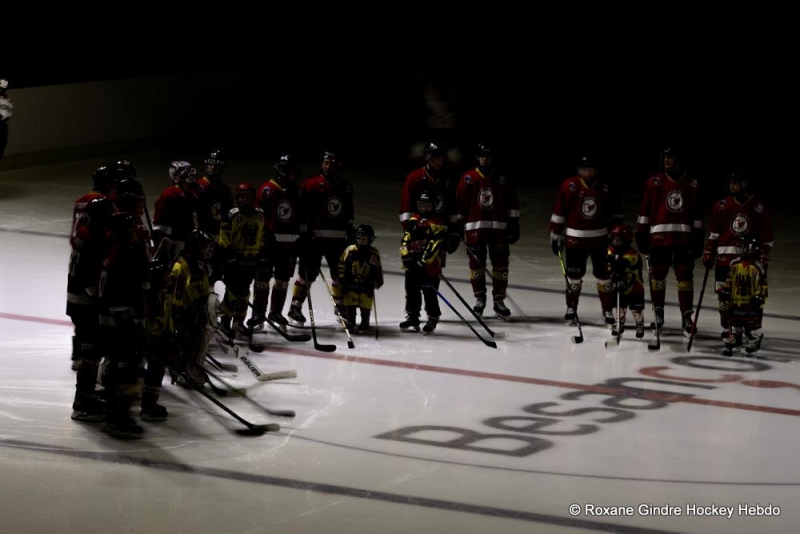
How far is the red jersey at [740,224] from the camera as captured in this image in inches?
448

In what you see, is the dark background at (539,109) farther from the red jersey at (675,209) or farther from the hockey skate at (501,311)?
the red jersey at (675,209)

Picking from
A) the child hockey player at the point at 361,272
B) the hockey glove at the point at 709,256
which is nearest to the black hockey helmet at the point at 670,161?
the hockey glove at the point at 709,256

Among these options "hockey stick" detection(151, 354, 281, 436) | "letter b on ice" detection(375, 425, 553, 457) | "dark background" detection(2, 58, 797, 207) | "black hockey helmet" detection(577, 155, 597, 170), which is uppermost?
"dark background" detection(2, 58, 797, 207)

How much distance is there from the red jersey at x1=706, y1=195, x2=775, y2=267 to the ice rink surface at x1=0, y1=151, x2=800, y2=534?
2.98 ft

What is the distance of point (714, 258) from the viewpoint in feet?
38.7

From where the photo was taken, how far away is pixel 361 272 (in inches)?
460

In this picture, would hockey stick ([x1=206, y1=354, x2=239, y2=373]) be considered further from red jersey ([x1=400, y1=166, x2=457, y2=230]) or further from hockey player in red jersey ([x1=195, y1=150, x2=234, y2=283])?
red jersey ([x1=400, y1=166, x2=457, y2=230])

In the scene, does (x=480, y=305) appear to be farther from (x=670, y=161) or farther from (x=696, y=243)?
(x=670, y=161)

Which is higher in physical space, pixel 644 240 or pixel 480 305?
pixel 644 240

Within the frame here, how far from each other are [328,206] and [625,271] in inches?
105

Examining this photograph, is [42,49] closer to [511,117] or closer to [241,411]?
[511,117]

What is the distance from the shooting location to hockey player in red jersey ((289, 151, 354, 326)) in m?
12.0

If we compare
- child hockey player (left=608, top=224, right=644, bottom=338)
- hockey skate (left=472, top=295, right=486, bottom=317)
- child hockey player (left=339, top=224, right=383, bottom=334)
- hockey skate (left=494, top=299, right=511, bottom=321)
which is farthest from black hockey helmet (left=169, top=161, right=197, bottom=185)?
child hockey player (left=608, top=224, right=644, bottom=338)

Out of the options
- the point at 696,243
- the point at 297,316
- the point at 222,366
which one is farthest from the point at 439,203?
the point at 222,366
